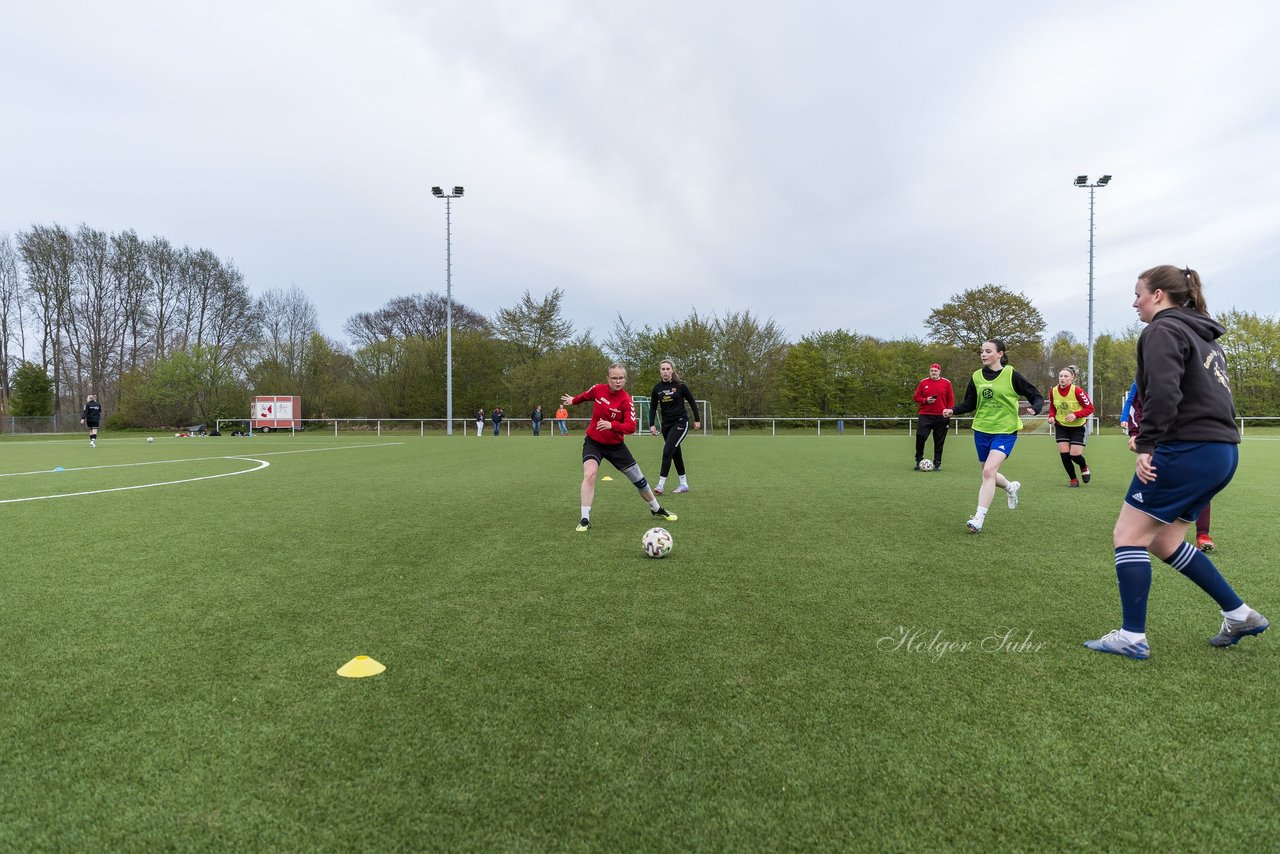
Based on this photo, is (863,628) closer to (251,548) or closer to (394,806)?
(394,806)

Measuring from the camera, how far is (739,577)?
4.96 meters

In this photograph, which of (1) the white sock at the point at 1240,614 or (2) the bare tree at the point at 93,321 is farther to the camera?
(2) the bare tree at the point at 93,321

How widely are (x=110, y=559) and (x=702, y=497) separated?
686 centimetres

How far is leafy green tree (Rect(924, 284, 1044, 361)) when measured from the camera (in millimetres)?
45938

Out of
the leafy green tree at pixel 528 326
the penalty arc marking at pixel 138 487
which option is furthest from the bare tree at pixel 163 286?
the penalty arc marking at pixel 138 487

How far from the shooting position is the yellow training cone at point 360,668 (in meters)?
3.10

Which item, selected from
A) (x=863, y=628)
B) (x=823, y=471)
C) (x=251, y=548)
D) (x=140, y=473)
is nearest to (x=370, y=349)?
(x=140, y=473)

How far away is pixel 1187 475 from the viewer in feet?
10.2

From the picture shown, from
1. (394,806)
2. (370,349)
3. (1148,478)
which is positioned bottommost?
(394,806)

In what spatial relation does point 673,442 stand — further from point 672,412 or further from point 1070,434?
point 1070,434

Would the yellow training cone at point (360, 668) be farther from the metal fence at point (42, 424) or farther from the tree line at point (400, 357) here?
the metal fence at point (42, 424)

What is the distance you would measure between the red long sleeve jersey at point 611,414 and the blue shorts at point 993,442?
390 centimetres

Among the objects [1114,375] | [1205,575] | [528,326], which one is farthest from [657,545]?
[1114,375]

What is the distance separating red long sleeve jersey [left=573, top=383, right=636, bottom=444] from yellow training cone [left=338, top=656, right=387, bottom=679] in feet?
13.2
